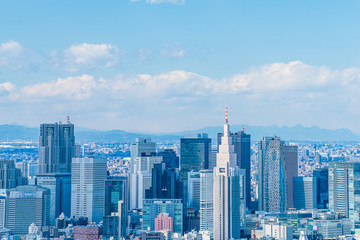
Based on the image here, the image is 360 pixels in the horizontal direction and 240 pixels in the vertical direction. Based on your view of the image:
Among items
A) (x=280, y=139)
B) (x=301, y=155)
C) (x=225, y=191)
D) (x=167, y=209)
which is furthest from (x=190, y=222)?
(x=301, y=155)

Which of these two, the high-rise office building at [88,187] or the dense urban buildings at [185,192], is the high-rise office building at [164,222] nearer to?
the dense urban buildings at [185,192]

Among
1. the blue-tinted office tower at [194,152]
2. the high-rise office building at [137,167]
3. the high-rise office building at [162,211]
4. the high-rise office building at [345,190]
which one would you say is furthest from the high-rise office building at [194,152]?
the high-rise office building at [162,211]

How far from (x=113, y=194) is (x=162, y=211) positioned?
2.37 metres

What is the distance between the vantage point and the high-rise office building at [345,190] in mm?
32438

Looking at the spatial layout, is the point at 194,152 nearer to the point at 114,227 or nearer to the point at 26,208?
the point at 26,208

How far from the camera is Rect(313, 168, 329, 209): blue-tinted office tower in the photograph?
1428 inches

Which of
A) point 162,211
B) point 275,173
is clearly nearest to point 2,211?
point 162,211

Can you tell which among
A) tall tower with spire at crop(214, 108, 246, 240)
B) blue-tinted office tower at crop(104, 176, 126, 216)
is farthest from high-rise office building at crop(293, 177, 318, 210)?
blue-tinted office tower at crop(104, 176, 126, 216)

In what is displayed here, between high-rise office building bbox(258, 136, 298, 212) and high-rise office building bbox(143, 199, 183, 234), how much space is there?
648cm

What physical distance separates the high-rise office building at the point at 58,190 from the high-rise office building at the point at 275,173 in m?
9.34

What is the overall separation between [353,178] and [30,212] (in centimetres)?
1418

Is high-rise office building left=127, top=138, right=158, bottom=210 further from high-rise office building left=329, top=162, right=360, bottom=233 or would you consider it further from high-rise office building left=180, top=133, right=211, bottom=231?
high-rise office building left=329, top=162, right=360, bottom=233

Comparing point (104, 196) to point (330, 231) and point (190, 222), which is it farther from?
point (330, 231)

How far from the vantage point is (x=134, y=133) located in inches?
1518
